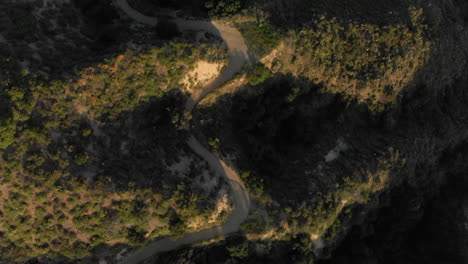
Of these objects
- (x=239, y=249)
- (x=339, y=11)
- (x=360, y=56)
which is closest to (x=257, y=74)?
(x=360, y=56)

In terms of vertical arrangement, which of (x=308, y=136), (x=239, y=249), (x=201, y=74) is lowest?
(x=239, y=249)

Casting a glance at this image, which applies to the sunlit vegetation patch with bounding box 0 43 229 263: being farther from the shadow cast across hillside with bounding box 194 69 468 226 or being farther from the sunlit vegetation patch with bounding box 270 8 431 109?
the sunlit vegetation patch with bounding box 270 8 431 109

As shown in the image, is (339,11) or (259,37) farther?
(339,11)

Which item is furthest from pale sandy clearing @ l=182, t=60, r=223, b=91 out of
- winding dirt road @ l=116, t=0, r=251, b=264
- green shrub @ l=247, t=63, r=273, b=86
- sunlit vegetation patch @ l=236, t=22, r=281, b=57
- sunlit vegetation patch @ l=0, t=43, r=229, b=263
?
sunlit vegetation patch @ l=236, t=22, r=281, b=57

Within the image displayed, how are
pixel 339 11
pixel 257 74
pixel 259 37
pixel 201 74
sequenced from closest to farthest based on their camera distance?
pixel 201 74 < pixel 259 37 < pixel 257 74 < pixel 339 11

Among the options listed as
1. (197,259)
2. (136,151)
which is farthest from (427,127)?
(136,151)

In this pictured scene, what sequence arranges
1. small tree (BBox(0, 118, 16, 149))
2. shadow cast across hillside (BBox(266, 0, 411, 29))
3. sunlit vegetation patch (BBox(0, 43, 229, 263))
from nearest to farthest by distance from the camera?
small tree (BBox(0, 118, 16, 149)) → sunlit vegetation patch (BBox(0, 43, 229, 263)) → shadow cast across hillside (BBox(266, 0, 411, 29))

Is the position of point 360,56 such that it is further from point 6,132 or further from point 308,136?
point 6,132
